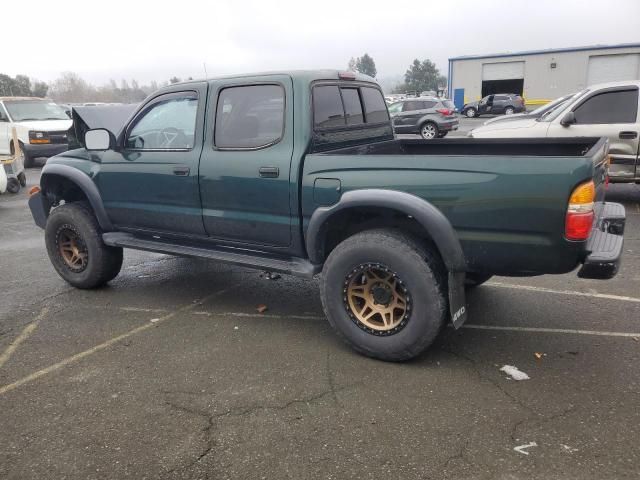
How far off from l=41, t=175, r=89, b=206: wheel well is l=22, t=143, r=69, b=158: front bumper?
10480 mm

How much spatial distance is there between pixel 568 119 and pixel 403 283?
233 inches

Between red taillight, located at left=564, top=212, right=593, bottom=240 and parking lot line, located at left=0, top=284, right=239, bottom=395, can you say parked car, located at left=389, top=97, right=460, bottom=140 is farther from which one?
red taillight, located at left=564, top=212, right=593, bottom=240

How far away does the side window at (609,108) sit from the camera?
310 inches

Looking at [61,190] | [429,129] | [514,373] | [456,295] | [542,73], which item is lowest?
[514,373]

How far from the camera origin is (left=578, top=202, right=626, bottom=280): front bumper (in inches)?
119

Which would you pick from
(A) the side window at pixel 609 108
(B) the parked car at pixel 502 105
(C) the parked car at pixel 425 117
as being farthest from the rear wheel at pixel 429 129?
(B) the parked car at pixel 502 105

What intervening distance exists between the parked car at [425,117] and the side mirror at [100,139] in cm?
1696

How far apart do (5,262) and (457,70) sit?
42.9 m

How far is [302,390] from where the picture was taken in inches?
127

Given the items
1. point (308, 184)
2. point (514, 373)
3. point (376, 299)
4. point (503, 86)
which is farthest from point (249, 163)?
point (503, 86)

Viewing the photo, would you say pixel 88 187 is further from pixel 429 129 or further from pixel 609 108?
pixel 429 129

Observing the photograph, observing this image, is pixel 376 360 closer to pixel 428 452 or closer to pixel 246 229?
pixel 428 452

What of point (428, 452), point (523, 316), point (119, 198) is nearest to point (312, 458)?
point (428, 452)

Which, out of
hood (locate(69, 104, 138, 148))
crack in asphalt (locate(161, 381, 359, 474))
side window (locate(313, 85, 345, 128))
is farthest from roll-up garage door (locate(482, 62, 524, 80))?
crack in asphalt (locate(161, 381, 359, 474))
